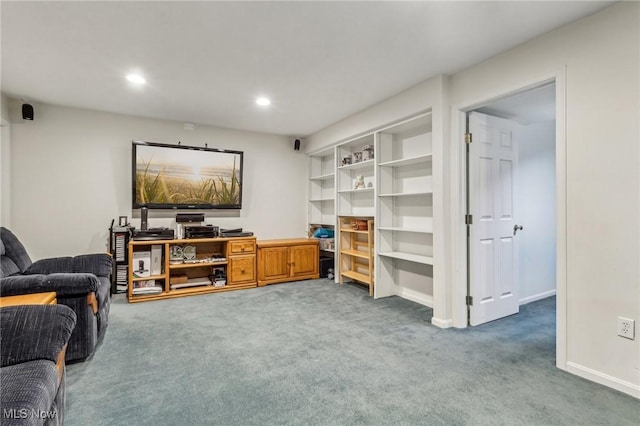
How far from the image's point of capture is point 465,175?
3.01m

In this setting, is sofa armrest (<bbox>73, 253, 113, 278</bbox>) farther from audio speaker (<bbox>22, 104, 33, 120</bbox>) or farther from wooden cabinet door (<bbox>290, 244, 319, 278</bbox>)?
wooden cabinet door (<bbox>290, 244, 319, 278</bbox>)

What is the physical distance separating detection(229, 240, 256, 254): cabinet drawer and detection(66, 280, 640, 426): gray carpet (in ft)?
3.97

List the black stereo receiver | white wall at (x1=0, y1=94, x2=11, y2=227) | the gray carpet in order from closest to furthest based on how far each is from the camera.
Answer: the gray carpet → white wall at (x1=0, y1=94, x2=11, y2=227) → the black stereo receiver

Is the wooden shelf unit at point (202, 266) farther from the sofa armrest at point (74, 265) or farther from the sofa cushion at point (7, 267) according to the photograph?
the sofa cushion at point (7, 267)

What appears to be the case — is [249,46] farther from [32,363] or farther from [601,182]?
[601,182]

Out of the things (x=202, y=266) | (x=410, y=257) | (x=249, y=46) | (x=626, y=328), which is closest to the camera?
(x=626, y=328)

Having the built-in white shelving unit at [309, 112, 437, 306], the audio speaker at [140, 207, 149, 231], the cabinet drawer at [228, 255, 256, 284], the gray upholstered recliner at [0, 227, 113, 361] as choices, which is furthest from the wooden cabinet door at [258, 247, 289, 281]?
the gray upholstered recliner at [0, 227, 113, 361]

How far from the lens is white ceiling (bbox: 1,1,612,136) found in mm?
2053

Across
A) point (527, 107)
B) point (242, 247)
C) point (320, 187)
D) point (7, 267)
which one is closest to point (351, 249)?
point (320, 187)

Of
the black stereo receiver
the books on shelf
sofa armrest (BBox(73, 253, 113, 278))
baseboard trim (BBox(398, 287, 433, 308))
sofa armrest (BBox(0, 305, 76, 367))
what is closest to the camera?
sofa armrest (BBox(0, 305, 76, 367))

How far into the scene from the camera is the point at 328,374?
6.97ft

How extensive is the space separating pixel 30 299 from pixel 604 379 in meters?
3.65

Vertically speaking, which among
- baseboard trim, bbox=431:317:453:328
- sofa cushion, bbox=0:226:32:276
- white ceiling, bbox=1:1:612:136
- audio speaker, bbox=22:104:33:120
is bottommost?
baseboard trim, bbox=431:317:453:328

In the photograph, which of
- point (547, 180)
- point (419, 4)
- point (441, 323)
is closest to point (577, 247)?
point (441, 323)
